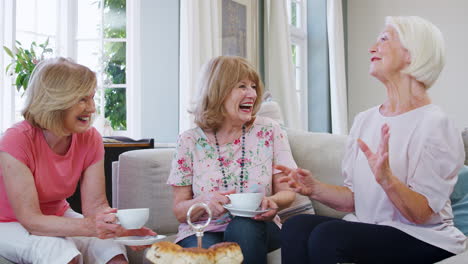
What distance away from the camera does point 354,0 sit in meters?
7.26

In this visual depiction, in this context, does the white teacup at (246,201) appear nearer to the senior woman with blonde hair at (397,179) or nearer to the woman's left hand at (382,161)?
the senior woman with blonde hair at (397,179)

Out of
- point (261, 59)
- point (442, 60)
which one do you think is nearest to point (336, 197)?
point (442, 60)

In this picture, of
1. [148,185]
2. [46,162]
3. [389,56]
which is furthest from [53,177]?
[389,56]

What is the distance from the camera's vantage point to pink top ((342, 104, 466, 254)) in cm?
140

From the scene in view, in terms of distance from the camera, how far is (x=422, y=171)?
1413mm

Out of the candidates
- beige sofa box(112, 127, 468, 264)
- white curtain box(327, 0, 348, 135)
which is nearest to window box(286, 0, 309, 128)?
white curtain box(327, 0, 348, 135)

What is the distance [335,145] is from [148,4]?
2.37m

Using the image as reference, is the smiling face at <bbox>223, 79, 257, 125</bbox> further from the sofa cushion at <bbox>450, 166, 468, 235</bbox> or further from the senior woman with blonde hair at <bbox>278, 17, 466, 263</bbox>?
the sofa cushion at <bbox>450, 166, 468, 235</bbox>

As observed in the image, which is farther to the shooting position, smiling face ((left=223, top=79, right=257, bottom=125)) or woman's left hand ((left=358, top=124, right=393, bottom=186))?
smiling face ((left=223, top=79, right=257, bottom=125))

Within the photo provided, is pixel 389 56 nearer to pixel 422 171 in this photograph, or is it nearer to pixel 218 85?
pixel 422 171

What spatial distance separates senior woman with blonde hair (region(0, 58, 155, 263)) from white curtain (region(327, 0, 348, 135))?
5148mm

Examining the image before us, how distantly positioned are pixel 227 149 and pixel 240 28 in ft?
9.88

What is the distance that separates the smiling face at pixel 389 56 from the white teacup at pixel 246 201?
0.55 m

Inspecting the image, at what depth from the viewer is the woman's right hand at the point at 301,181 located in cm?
162
